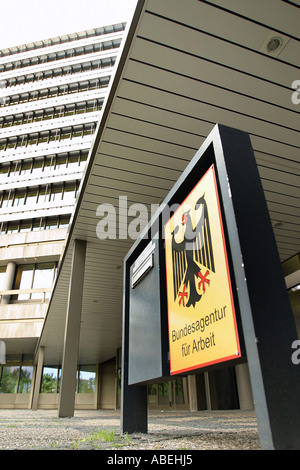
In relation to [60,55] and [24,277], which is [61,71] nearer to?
[60,55]

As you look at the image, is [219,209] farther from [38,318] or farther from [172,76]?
[38,318]

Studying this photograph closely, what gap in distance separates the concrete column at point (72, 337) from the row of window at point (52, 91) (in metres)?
22.9

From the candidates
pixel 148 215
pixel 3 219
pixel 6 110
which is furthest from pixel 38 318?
pixel 6 110

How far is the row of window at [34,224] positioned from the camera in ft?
64.8

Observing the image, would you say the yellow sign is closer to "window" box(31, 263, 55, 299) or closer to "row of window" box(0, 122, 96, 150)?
"window" box(31, 263, 55, 299)

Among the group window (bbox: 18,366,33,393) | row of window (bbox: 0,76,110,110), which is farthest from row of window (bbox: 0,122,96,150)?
window (bbox: 18,366,33,393)

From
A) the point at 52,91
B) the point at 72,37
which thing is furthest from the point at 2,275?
the point at 72,37

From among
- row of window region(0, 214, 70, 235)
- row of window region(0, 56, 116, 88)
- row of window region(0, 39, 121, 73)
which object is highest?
row of window region(0, 39, 121, 73)

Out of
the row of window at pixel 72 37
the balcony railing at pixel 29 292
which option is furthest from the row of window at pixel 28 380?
the row of window at pixel 72 37

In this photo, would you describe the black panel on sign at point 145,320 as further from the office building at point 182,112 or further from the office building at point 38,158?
the office building at point 38,158

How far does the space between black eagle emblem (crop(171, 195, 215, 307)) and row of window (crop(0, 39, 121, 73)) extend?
100.0ft

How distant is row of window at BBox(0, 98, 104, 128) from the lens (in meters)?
Result: 24.6
